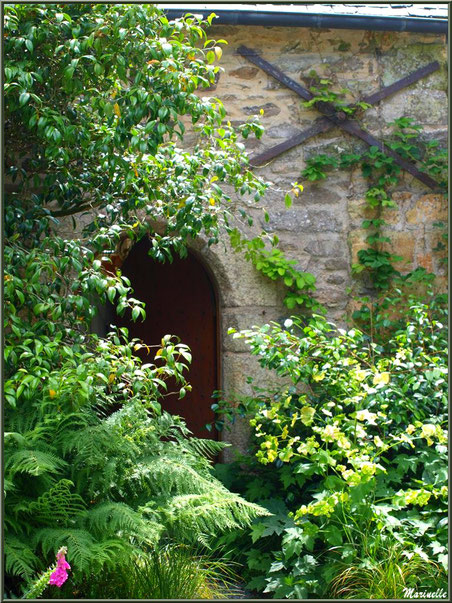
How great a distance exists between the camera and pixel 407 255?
5.27m

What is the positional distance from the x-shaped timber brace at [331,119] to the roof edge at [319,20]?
30cm

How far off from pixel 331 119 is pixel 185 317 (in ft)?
7.01

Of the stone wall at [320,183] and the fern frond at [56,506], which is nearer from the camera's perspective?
the fern frond at [56,506]

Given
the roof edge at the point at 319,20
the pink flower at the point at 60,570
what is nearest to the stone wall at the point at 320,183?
the roof edge at the point at 319,20

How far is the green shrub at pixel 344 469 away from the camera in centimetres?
334

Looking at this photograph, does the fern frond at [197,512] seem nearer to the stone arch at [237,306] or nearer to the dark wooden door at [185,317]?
the stone arch at [237,306]

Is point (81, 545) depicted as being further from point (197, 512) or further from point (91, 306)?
point (91, 306)

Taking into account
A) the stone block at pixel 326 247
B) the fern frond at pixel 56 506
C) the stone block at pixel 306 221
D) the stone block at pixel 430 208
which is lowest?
the fern frond at pixel 56 506

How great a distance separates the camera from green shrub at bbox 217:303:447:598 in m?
3.34

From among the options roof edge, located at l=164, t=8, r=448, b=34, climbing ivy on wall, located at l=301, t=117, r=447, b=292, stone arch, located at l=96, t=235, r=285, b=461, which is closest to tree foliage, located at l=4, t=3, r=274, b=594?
stone arch, located at l=96, t=235, r=285, b=461

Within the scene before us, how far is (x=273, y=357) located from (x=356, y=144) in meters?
2.10

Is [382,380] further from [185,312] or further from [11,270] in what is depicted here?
[185,312]

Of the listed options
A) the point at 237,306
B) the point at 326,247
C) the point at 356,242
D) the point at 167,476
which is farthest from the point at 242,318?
the point at 167,476

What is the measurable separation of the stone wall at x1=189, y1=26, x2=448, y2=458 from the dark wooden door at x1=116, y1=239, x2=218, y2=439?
59 centimetres
